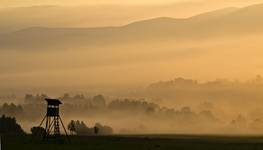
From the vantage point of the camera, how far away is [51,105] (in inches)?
4638

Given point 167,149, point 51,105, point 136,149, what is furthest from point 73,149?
point 51,105

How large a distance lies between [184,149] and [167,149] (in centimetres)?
595

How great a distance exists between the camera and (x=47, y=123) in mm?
122438

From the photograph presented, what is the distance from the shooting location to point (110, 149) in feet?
301

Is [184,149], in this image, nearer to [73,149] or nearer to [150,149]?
[150,149]

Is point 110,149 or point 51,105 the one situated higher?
point 51,105

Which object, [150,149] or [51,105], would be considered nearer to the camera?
[150,149]

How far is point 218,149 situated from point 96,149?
25711 millimetres

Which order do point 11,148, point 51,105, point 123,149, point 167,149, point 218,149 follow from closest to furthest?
point 11,148 < point 123,149 < point 167,149 < point 218,149 < point 51,105

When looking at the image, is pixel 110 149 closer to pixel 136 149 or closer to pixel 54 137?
pixel 136 149

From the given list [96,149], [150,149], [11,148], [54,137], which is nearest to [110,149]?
[96,149]

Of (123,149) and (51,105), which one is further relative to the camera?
(51,105)

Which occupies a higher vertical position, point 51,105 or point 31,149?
Answer: point 51,105

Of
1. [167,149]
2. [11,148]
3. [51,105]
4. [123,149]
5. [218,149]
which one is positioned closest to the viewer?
[11,148]
